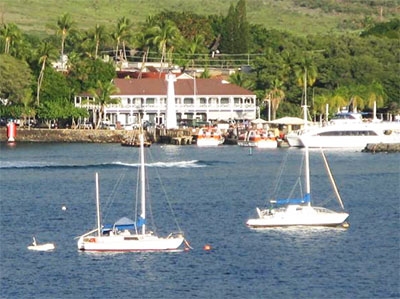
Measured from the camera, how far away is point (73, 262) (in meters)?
52.9

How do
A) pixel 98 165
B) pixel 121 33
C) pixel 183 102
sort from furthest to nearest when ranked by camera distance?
1. pixel 121 33
2. pixel 183 102
3. pixel 98 165

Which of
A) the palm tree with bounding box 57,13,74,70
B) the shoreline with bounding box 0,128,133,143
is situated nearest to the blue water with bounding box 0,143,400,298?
the shoreline with bounding box 0,128,133,143

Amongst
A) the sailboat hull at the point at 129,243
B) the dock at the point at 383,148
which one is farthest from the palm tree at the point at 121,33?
the sailboat hull at the point at 129,243

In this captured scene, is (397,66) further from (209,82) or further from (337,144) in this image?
(337,144)

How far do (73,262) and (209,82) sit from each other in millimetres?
99107

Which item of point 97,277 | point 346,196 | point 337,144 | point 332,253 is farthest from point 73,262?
point 337,144

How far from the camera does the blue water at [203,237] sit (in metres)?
48.8

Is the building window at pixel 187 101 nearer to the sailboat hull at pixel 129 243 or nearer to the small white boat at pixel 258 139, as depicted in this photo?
the small white boat at pixel 258 139

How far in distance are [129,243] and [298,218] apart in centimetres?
927

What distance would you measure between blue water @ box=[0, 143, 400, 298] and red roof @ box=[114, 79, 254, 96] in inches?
1817

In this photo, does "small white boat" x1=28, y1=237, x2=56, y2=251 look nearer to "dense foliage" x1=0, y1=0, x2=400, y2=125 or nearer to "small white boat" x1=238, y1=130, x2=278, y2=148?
"small white boat" x1=238, y1=130, x2=278, y2=148

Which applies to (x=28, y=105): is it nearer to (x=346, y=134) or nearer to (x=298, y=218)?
(x=346, y=134)

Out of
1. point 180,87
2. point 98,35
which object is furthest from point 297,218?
point 98,35

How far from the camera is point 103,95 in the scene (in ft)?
470
